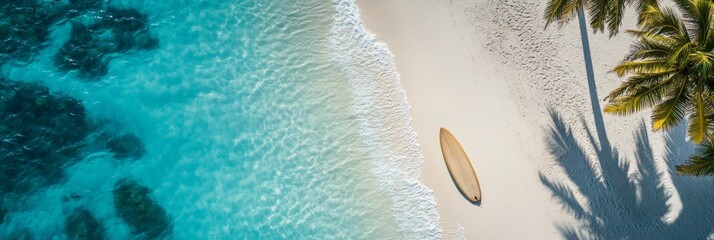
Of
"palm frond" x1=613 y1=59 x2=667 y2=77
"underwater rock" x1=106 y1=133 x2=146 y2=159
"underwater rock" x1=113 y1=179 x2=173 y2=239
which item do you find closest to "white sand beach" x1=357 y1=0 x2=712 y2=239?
"palm frond" x1=613 y1=59 x2=667 y2=77

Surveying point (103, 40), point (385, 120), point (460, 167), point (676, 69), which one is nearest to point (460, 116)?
point (460, 167)

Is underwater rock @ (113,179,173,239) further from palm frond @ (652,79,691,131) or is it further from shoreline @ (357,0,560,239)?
palm frond @ (652,79,691,131)

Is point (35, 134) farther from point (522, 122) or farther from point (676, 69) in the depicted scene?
point (676, 69)

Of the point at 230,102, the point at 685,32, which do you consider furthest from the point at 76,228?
the point at 685,32

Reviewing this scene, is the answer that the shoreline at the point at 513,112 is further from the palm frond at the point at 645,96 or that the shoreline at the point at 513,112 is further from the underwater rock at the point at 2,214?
the underwater rock at the point at 2,214

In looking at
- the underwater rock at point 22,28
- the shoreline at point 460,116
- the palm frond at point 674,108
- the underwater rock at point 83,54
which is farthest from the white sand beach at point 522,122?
the underwater rock at point 22,28

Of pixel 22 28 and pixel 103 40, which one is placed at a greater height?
pixel 103 40
